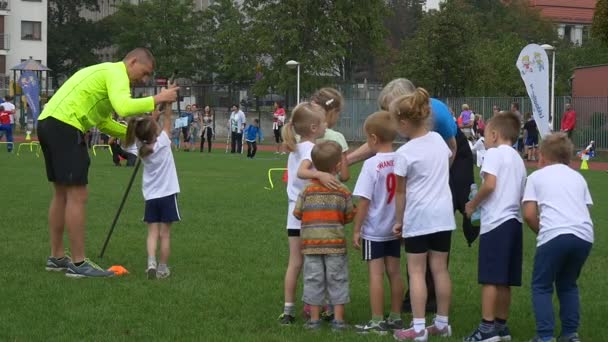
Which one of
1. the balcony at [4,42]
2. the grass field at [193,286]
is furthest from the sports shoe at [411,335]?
the balcony at [4,42]

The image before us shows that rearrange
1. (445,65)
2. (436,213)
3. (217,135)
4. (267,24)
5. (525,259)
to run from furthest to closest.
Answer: (267,24)
(217,135)
(445,65)
(525,259)
(436,213)

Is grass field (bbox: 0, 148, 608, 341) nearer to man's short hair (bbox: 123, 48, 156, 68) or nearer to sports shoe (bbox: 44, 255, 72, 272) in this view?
sports shoe (bbox: 44, 255, 72, 272)

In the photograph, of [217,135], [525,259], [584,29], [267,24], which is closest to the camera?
[525,259]

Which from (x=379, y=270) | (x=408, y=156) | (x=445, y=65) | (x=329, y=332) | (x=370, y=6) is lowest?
(x=329, y=332)

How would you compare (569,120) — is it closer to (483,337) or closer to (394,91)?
(394,91)

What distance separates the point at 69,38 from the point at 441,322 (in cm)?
8312

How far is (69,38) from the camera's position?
3408 inches

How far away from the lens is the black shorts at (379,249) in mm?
7055

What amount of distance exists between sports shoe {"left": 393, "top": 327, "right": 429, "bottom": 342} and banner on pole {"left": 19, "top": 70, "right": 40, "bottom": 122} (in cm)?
4496

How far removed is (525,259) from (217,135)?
4747 centimetres

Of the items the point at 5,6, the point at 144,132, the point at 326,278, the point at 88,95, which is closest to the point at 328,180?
the point at 326,278

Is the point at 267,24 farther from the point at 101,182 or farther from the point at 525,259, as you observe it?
the point at 525,259

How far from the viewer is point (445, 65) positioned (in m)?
52.7

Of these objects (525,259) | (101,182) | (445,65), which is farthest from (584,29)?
(525,259)
